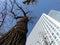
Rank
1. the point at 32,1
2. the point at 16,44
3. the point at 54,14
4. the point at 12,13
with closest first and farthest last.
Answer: the point at 16,44 < the point at 32,1 < the point at 12,13 < the point at 54,14

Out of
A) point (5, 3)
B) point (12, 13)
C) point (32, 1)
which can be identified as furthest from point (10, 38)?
point (5, 3)

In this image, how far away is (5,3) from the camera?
4.26 meters

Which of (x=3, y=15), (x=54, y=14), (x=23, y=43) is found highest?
(x=23, y=43)

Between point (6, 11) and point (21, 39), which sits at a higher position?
point (21, 39)

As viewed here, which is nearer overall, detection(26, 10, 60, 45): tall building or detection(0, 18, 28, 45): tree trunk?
detection(0, 18, 28, 45): tree trunk

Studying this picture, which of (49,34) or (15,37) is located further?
(49,34)

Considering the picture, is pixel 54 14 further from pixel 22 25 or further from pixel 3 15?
pixel 22 25

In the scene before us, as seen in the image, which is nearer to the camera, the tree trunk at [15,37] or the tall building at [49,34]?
the tree trunk at [15,37]

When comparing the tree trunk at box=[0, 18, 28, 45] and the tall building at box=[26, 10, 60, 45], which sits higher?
the tree trunk at box=[0, 18, 28, 45]

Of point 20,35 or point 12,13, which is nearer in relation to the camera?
point 20,35

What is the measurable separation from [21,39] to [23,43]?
0.06m

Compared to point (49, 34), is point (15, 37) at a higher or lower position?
higher

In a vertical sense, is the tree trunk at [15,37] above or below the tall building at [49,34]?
above

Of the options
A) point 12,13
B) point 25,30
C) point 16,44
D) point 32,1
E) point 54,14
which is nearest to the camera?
point 16,44
